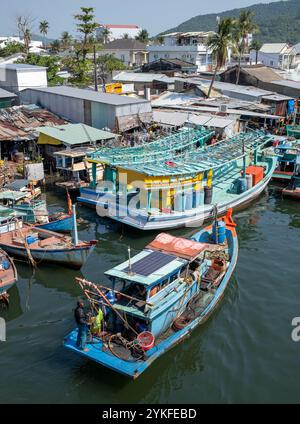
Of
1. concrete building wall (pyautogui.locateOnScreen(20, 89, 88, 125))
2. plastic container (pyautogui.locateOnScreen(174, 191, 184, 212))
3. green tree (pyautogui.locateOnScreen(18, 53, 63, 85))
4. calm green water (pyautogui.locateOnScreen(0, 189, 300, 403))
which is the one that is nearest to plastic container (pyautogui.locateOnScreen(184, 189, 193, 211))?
plastic container (pyautogui.locateOnScreen(174, 191, 184, 212))

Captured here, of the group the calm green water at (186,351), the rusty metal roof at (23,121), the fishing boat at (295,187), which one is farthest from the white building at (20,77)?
the fishing boat at (295,187)

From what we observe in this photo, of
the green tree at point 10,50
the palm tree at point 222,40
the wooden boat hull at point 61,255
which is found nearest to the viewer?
the wooden boat hull at point 61,255

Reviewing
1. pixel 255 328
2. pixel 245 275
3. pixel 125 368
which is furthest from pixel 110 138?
pixel 125 368

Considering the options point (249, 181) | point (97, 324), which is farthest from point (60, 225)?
point (249, 181)

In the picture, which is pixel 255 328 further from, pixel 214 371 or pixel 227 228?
pixel 227 228

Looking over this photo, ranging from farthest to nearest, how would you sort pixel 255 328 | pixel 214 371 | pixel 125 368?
pixel 255 328, pixel 214 371, pixel 125 368

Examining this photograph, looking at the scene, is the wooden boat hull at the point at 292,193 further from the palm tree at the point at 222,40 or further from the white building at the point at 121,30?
the white building at the point at 121,30
